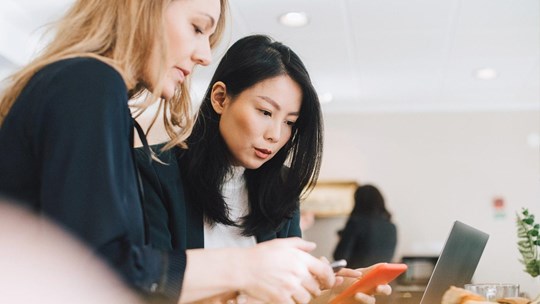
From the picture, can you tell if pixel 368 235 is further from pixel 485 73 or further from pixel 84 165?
pixel 84 165

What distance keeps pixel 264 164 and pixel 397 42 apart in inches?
114

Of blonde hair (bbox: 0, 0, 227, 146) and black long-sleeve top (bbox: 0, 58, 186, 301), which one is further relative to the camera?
blonde hair (bbox: 0, 0, 227, 146)

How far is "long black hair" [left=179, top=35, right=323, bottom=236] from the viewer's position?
1.44 meters

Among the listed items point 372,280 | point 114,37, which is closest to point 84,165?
point 114,37

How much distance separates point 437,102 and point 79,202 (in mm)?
5553

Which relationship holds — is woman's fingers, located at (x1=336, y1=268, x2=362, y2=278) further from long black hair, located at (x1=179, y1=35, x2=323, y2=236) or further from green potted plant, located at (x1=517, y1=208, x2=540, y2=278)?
green potted plant, located at (x1=517, y1=208, x2=540, y2=278)

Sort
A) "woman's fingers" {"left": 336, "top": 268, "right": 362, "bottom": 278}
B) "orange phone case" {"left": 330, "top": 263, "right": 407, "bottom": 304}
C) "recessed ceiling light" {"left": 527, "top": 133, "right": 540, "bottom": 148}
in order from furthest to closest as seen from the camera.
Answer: "recessed ceiling light" {"left": 527, "top": 133, "right": 540, "bottom": 148}, "woman's fingers" {"left": 336, "top": 268, "right": 362, "bottom": 278}, "orange phone case" {"left": 330, "top": 263, "right": 407, "bottom": 304}

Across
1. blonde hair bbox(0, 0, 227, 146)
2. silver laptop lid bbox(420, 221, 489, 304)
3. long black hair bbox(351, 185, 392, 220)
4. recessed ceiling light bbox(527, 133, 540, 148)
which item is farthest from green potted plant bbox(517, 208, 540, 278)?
recessed ceiling light bbox(527, 133, 540, 148)

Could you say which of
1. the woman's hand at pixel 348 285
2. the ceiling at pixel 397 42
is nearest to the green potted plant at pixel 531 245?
the woman's hand at pixel 348 285

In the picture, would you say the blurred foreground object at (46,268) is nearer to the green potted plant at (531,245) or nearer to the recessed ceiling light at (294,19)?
the green potted plant at (531,245)

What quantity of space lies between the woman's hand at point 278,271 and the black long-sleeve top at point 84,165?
0.10 m

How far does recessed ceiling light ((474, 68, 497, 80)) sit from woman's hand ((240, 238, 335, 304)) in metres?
4.44

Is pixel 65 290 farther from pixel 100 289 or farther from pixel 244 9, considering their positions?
pixel 244 9

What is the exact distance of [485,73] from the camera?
499 centimetres
